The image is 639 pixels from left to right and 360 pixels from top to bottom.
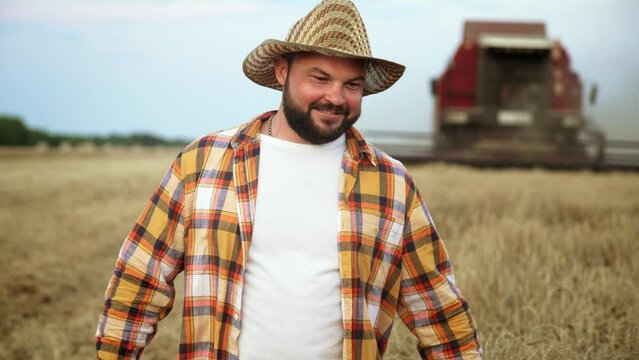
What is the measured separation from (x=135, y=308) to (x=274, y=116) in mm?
763

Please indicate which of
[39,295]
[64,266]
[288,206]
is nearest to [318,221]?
[288,206]

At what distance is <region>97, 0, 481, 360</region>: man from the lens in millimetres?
1950

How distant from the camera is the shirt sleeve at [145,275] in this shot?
1987 mm

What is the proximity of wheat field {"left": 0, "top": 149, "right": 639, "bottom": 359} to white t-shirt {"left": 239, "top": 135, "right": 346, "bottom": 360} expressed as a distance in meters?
1.03

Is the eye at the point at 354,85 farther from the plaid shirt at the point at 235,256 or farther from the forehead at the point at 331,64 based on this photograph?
the plaid shirt at the point at 235,256

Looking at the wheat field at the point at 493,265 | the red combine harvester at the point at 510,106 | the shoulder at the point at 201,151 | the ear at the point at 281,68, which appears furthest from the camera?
the red combine harvester at the point at 510,106

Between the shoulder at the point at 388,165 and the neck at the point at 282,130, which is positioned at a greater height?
the neck at the point at 282,130

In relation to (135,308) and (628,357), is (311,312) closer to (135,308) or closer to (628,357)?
(135,308)

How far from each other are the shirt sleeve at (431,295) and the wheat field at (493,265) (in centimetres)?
62

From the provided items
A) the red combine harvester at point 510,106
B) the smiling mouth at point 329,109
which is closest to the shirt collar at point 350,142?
the smiling mouth at point 329,109

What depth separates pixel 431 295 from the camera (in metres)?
2.11

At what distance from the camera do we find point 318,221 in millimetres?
1977

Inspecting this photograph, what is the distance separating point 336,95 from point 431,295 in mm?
702

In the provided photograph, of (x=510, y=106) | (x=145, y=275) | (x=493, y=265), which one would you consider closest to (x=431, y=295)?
(x=145, y=275)
